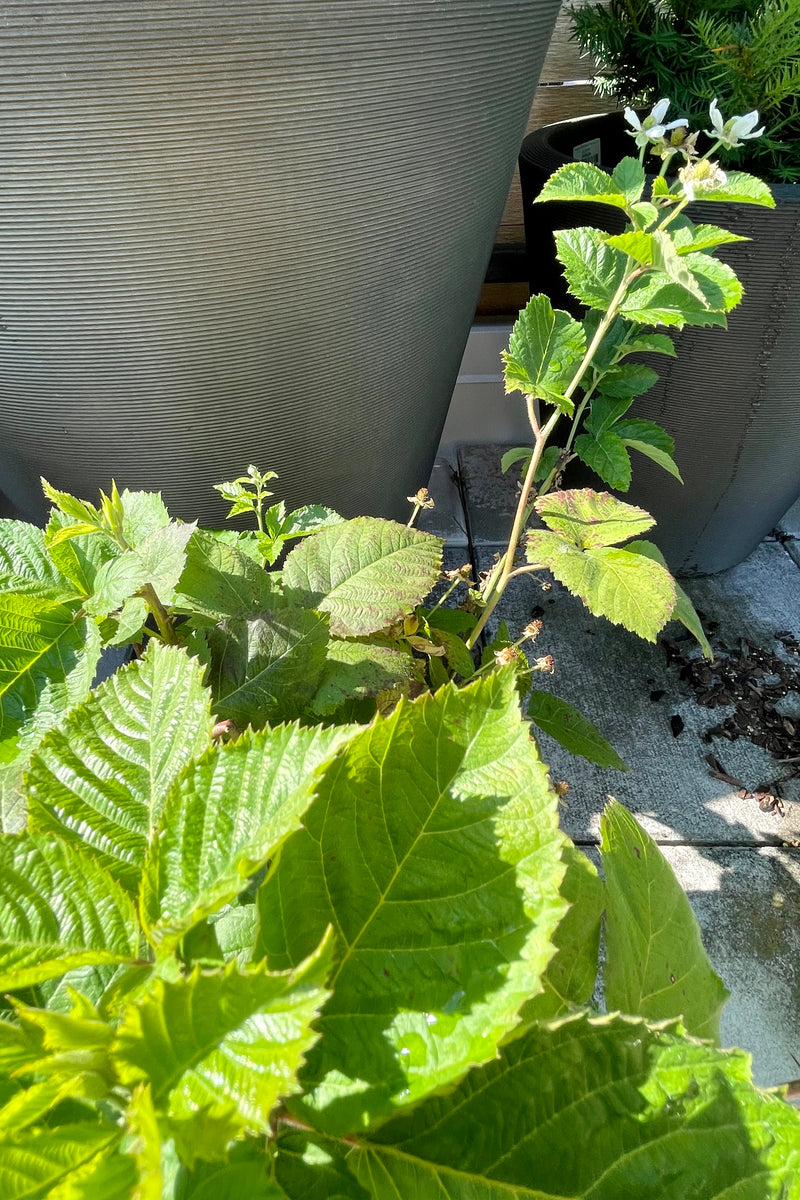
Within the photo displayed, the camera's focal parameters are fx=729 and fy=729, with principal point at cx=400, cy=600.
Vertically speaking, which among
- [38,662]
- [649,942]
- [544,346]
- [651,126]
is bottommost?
[649,942]

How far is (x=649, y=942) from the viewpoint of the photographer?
51cm

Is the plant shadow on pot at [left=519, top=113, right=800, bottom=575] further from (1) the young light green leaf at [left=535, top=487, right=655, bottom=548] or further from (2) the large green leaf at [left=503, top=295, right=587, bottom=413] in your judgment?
(1) the young light green leaf at [left=535, top=487, right=655, bottom=548]

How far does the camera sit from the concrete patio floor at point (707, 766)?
3.44ft

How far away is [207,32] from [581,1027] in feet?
2.41

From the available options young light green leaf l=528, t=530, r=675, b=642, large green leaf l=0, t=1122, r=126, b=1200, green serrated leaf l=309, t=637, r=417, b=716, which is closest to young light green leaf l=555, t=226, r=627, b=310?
young light green leaf l=528, t=530, r=675, b=642

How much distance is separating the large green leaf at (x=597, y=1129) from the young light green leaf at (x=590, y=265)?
687 mm

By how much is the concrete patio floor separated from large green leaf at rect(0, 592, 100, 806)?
863 mm

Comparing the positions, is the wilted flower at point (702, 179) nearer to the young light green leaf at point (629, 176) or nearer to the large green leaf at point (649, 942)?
the young light green leaf at point (629, 176)

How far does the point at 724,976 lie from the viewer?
104 centimetres

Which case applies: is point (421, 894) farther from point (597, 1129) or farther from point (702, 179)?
point (702, 179)

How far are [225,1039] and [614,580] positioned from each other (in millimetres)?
553

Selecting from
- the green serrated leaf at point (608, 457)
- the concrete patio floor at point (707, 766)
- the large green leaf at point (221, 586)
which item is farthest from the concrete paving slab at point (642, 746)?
the large green leaf at point (221, 586)

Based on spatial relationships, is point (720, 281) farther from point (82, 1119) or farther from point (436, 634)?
point (82, 1119)

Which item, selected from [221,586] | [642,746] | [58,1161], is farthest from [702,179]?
[642,746]
